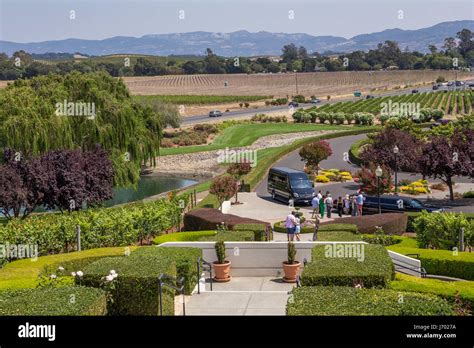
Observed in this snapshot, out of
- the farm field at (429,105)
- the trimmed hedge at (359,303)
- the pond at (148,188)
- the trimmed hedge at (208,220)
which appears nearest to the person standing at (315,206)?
the trimmed hedge at (208,220)

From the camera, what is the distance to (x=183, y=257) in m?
20.5

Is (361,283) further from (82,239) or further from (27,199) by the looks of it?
(27,199)

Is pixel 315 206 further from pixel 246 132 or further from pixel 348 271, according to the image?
pixel 246 132

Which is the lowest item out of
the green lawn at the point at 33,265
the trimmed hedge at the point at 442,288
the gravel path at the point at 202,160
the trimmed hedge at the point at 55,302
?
the gravel path at the point at 202,160

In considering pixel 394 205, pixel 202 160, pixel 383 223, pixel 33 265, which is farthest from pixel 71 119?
pixel 202 160

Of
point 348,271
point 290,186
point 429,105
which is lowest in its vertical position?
point 290,186

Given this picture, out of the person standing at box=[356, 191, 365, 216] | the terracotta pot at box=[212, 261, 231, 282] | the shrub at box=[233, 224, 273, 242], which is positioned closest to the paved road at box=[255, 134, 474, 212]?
the person standing at box=[356, 191, 365, 216]

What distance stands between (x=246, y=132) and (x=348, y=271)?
75.3m

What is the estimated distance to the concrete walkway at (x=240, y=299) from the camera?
57.2ft

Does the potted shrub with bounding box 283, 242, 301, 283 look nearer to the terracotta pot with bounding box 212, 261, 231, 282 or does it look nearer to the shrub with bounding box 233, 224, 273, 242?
the terracotta pot with bounding box 212, 261, 231, 282

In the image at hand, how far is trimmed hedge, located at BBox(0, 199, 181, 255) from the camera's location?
26844mm

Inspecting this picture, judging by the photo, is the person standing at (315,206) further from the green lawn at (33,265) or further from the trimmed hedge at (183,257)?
the trimmed hedge at (183,257)

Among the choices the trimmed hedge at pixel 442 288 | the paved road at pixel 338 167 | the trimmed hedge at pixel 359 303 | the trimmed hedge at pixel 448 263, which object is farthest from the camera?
the paved road at pixel 338 167

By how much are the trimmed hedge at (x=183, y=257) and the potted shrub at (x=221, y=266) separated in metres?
0.58
